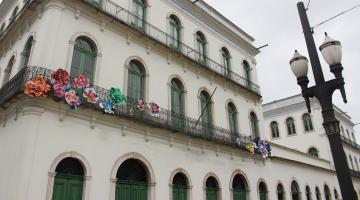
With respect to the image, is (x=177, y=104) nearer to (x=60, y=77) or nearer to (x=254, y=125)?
(x=60, y=77)

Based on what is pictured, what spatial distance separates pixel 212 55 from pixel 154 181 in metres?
9.51

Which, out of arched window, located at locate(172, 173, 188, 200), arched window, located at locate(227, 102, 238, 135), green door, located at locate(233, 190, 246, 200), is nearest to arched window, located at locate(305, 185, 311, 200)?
green door, located at locate(233, 190, 246, 200)

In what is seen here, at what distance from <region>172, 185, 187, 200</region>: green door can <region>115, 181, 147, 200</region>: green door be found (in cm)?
163

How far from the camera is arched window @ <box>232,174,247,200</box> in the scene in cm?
1680

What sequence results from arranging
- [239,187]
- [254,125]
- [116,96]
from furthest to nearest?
[254,125] → [239,187] → [116,96]

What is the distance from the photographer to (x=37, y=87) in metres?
9.47

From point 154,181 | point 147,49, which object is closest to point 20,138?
point 154,181

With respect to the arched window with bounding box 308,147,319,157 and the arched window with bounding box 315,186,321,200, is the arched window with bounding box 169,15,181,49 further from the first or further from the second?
the arched window with bounding box 308,147,319,157

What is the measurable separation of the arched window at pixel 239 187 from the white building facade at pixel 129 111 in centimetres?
7

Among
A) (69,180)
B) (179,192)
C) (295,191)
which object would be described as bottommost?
(179,192)

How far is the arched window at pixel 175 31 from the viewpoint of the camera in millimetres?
16594

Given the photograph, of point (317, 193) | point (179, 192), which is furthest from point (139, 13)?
point (317, 193)

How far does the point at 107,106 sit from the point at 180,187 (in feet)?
17.2

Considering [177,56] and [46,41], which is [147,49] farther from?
[46,41]
